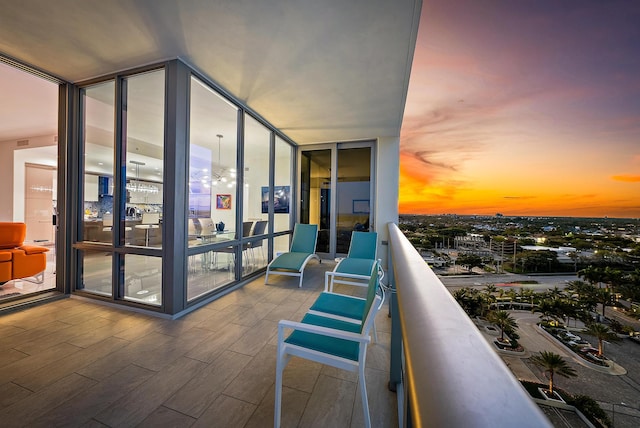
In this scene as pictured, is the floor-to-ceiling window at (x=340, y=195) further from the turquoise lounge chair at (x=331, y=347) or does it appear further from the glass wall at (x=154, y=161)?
the turquoise lounge chair at (x=331, y=347)

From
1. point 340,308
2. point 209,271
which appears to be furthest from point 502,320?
point 209,271

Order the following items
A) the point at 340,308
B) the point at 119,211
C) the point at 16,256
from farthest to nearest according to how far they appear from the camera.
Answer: the point at 16,256 < the point at 119,211 < the point at 340,308

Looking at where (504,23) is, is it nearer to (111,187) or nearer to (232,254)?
(232,254)

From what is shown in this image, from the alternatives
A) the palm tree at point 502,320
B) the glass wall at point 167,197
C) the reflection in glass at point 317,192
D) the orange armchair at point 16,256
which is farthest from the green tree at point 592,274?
the orange armchair at point 16,256

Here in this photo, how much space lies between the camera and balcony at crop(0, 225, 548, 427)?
1.04 ft

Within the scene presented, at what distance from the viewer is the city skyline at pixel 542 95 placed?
3.80 meters

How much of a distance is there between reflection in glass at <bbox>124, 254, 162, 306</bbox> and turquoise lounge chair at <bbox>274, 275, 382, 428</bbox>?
2.34m

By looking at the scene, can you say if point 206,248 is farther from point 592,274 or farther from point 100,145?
point 592,274

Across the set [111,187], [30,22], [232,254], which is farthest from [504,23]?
[111,187]

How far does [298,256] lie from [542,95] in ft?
21.8

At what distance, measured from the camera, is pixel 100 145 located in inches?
154

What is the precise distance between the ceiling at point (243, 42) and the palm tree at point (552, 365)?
365 cm

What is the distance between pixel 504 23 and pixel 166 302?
6450mm

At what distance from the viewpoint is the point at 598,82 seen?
4.66 meters
